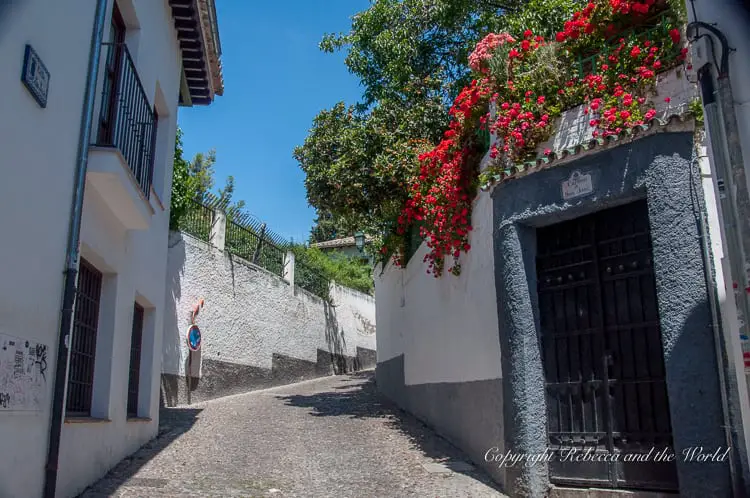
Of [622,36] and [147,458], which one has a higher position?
[622,36]

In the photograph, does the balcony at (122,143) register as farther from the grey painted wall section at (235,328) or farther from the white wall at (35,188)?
the grey painted wall section at (235,328)

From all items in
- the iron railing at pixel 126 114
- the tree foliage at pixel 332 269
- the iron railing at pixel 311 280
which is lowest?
the iron railing at pixel 126 114

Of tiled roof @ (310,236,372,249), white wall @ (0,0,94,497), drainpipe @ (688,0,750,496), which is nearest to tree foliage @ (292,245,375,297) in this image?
tiled roof @ (310,236,372,249)

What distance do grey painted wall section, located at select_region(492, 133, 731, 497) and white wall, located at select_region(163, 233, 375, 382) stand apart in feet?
24.8

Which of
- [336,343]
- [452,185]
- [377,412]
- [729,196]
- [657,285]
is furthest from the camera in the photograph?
[336,343]

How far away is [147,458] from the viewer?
7.27 m

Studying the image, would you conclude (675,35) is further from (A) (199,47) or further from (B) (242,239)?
(B) (242,239)

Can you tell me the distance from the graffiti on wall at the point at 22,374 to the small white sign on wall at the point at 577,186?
14.8ft

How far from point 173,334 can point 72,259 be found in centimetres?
738

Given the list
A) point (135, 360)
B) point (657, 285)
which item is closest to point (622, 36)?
point (657, 285)

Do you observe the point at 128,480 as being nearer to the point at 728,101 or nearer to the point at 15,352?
the point at 15,352

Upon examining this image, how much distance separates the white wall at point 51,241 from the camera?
13.2ft

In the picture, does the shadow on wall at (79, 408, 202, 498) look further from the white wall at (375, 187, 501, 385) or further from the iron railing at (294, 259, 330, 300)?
the iron railing at (294, 259, 330, 300)

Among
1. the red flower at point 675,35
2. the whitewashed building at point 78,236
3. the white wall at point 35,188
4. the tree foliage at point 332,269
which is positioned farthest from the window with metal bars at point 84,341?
the tree foliage at point 332,269
